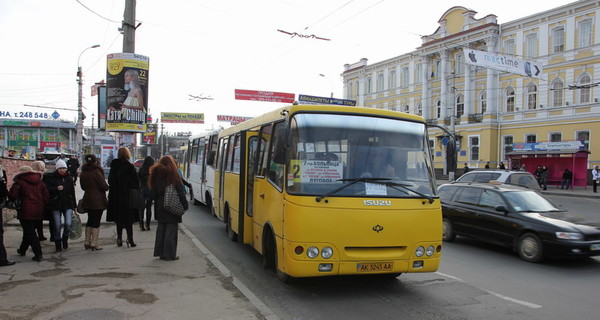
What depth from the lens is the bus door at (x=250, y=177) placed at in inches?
303

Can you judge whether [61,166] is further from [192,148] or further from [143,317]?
[192,148]

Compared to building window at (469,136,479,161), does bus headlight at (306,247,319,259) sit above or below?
below

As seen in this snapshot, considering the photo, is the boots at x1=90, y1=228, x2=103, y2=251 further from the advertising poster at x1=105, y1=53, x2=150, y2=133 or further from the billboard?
the billboard

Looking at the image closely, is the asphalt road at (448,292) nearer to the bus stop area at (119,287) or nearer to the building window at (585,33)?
the bus stop area at (119,287)

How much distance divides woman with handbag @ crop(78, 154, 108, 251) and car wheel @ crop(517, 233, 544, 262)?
7.93 metres

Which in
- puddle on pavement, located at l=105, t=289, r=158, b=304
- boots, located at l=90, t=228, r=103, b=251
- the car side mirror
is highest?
the car side mirror

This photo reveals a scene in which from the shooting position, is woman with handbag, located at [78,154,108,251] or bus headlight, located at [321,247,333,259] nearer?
bus headlight, located at [321,247,333,259]

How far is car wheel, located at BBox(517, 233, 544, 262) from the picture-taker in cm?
813

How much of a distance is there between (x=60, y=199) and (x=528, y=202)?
9.15 metres

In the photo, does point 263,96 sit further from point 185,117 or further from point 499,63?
point 185,117

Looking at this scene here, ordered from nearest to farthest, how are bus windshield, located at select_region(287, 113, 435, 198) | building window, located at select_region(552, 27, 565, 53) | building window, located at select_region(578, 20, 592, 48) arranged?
bus windshield, located at select_region(287, 113, 435, 198), building window, located at select_region(578, 20, 592, 48), building window, located at select_region(552, 27, 565, 53)

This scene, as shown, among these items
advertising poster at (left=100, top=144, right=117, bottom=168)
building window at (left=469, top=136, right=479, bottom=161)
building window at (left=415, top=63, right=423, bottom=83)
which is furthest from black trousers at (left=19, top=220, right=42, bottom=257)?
building window at (left=415, top=63, right=423, bottom=83)

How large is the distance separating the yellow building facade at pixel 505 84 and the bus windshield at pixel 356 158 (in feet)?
93.4

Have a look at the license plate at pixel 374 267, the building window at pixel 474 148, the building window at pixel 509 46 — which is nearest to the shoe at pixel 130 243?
the license plate at pixel 374 267
